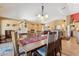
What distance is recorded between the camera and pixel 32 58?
75.2 inches

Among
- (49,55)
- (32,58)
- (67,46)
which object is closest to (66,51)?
(67,46)

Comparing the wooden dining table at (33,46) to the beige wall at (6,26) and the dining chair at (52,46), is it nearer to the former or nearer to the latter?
the dining chair at (52,46)

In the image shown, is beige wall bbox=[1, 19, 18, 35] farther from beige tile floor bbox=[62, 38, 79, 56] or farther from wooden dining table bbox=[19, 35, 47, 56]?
A: beige tile floor bbox=[62, 38, 79, 56]

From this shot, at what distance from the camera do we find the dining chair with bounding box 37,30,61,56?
1.86 meters

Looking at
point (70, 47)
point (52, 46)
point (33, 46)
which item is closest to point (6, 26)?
point (33, 46)

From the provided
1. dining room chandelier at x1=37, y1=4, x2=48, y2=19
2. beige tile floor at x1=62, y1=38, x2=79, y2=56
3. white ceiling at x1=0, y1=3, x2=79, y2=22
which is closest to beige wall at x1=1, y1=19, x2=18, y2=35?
white ceiling at x1=0, y1=3, x2=79, y2=22

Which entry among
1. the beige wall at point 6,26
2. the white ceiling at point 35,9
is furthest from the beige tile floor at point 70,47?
the white ceiling at point 35,9

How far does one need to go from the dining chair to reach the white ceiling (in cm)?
24

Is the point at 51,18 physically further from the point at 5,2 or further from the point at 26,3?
the point at 5,2

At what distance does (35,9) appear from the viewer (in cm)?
186

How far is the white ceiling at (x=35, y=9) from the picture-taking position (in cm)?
185

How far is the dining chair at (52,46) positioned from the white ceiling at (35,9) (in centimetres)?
24

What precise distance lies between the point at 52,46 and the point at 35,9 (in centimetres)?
61

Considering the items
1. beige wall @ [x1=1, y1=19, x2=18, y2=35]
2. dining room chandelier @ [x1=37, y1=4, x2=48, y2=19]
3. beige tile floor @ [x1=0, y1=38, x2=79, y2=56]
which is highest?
dining room chandelier @ [x1=37, y1=4, x2=48, y2=19]
